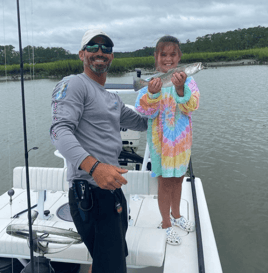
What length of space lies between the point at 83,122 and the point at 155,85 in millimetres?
644

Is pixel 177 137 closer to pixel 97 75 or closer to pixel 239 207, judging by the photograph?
pixel 97 75

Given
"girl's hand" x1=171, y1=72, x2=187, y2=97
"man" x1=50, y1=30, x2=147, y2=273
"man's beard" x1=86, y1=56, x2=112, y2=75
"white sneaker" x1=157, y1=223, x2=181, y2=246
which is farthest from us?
"white sneaker" x1=157, y1=223, x2=181, y2=246

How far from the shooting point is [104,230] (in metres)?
1.50

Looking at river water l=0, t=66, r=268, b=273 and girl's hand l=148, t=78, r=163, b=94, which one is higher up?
girl's hand l=148, t=78, r=163, b=94

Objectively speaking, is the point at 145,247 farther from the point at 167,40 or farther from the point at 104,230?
the point at 167,40

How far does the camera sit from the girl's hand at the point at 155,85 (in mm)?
1863

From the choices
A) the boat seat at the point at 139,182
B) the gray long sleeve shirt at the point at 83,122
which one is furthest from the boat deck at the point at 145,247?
the gray long sleeve shirt at the point at 83,122

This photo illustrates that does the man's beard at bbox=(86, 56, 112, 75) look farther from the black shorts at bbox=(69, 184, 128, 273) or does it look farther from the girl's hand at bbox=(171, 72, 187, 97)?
the black shorts at bbox=(69, 184, 128, 273)

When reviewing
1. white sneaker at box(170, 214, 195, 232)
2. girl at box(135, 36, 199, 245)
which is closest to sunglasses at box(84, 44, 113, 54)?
girl at box(135, 36, 199, 245)

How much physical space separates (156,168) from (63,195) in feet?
5.88

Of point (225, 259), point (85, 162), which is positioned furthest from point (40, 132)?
point (85, 162)

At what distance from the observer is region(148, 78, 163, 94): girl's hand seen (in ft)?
6.11

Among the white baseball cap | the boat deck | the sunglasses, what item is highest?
the white baseball cap

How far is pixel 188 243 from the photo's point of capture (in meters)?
2.31
